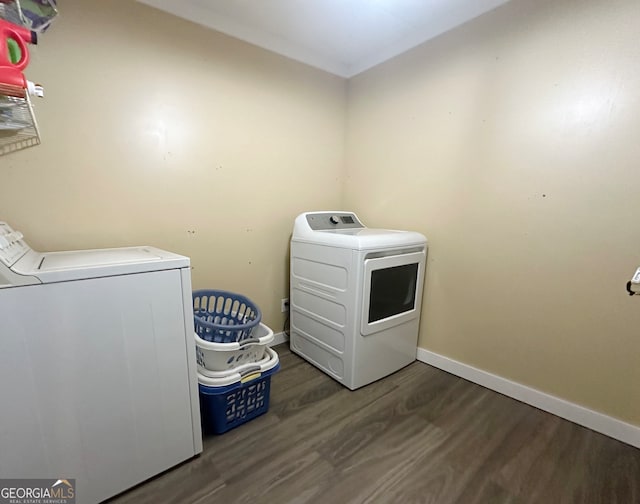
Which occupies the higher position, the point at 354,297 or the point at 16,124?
the point at 16,124

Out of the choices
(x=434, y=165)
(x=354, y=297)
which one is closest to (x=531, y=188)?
(x=434, y=165)

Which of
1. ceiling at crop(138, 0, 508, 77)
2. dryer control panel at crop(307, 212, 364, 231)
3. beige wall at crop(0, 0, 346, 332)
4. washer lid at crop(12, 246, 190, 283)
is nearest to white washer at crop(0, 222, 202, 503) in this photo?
washer lid at crop(12, 246, 190, 283)

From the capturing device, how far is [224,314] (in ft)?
5.21

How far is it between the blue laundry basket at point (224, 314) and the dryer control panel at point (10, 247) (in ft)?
2.09

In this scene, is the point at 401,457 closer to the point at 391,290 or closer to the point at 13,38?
the point at 391,290

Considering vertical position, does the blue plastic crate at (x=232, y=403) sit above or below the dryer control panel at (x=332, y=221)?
below

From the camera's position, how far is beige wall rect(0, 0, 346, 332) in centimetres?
127

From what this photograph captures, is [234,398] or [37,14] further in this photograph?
[234,398]

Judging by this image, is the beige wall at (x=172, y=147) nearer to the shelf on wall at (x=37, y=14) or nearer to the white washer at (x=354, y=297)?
the shelf on wall at (x=37, y=14)

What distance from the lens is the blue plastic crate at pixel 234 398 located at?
1256 mm

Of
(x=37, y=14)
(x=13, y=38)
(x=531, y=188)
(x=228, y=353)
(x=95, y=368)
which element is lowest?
(x=228, y=353)

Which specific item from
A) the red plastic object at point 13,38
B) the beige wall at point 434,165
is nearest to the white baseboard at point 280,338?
the beige wall at point 434,165

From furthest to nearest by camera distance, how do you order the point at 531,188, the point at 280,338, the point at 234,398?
the point at 280,338 → the point at 531,188 → the point at 234,398

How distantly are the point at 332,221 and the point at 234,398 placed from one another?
1.24 m
